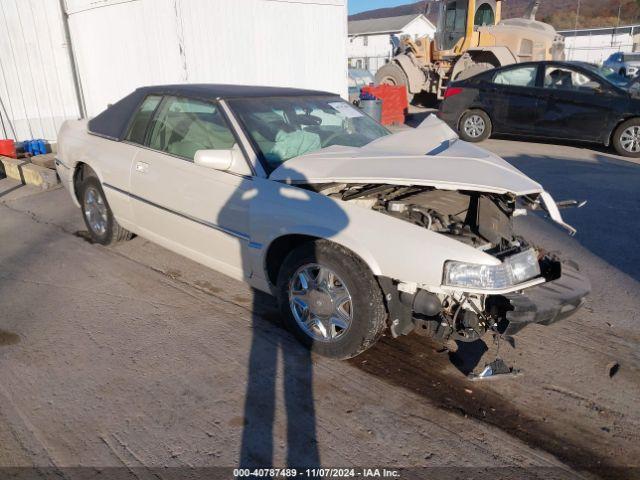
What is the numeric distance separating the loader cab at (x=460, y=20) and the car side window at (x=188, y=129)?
512 inches

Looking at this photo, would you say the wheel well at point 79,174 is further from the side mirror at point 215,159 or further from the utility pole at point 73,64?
the utility pole at point 73,64

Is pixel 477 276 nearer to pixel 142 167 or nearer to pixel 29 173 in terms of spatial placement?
pixel 142 167

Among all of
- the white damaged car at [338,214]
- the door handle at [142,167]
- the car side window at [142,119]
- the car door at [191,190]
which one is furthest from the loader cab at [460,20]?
the door handle at [142,167]

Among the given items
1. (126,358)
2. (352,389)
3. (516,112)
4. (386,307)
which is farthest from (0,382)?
(516,112)

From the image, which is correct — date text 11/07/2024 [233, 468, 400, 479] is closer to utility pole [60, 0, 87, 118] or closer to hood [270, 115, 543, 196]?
hood [270, 115, 543, 196]

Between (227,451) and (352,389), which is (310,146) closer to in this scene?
(352,389)

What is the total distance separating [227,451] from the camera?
8.23ft

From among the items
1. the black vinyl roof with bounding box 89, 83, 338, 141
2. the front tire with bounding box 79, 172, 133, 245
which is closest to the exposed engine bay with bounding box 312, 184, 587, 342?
the black vinyl roof with bounding box 89, 83, 338, 141

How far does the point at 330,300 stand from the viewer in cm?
310

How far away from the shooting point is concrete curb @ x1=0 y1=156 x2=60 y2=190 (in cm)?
757

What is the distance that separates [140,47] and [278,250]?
7.46m

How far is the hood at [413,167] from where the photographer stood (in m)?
2.88

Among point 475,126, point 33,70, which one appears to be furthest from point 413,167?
point 33,70

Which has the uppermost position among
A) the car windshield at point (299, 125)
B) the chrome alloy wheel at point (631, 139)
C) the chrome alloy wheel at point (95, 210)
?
the car windshield at point (299, 125)
